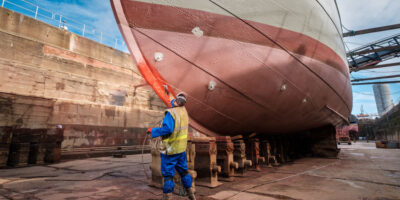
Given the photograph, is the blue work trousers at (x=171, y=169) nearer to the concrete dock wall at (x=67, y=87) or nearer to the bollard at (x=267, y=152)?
the bollard at (x=267, y=152)

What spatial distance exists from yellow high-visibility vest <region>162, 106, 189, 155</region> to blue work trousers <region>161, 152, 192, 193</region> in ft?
0.24

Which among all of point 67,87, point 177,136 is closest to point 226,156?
point 177,136

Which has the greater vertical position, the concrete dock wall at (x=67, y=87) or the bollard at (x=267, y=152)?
the concrete dock wall at (x=67, y=87)

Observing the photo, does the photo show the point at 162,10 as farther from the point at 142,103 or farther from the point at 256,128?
the point at 142,103

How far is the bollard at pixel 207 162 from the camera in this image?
2.88 meters

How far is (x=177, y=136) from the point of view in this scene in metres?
2.16

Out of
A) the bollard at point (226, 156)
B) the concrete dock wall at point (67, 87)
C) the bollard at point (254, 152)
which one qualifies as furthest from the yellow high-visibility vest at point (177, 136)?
the concrete dock wall at point (67, 87)

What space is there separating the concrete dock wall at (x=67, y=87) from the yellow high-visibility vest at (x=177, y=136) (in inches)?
173

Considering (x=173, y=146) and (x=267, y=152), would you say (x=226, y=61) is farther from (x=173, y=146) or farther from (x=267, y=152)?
(x=267, y=152)

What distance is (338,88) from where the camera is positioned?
4.66m

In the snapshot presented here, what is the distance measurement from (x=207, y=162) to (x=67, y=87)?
25.5ft

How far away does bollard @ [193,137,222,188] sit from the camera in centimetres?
288

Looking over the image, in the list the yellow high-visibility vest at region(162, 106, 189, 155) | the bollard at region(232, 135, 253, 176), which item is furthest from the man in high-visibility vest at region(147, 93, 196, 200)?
the bollard at region(232, 135, 253, 176)

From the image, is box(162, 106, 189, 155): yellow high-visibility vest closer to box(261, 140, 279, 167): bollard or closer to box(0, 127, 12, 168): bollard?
box(261, 140, 279, 167): bollard
